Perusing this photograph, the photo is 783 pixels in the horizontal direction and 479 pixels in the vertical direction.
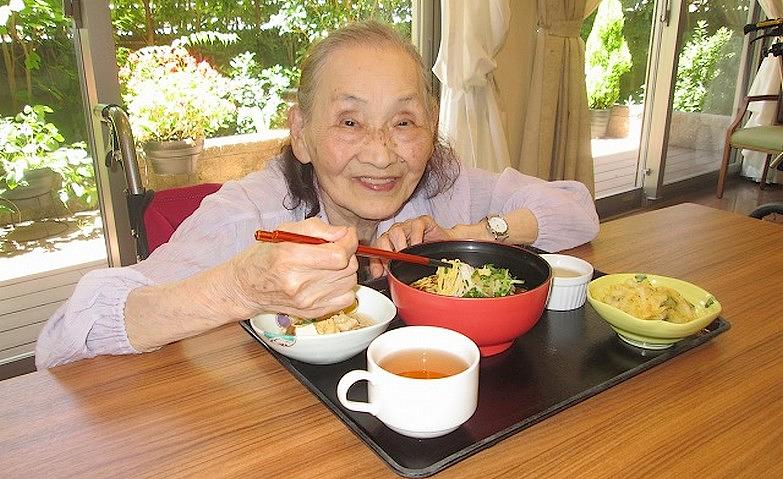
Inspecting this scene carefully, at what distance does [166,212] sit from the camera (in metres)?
1.47

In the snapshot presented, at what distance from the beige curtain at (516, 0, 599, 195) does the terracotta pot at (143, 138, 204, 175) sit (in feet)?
6.38

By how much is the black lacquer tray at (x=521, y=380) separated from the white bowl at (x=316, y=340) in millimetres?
29

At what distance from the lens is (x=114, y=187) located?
2605mm

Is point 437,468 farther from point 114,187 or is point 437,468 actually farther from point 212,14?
point 212,14

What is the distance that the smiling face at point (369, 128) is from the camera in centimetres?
128

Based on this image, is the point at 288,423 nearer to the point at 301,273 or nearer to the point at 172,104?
the point at 301,273

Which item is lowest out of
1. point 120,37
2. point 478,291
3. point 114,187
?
point 114,187

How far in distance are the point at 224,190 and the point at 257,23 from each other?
1.85m

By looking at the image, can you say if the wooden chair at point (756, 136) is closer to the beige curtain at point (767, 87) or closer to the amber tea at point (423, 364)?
the beige curtain at point (767, 87)

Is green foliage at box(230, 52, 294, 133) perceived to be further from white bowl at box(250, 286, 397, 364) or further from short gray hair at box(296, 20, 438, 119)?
white bowl at box(250, 286, 397, 364)

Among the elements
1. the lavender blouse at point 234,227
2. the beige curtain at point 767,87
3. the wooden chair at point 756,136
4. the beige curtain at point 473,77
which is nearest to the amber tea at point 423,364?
the lavender blouse at point 234,227

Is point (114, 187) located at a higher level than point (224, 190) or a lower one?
lower

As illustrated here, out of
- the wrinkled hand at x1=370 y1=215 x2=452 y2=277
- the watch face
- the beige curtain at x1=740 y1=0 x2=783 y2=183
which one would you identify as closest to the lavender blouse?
the watch face

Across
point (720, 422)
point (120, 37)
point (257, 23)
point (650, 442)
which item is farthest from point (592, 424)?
point (257, 23)
